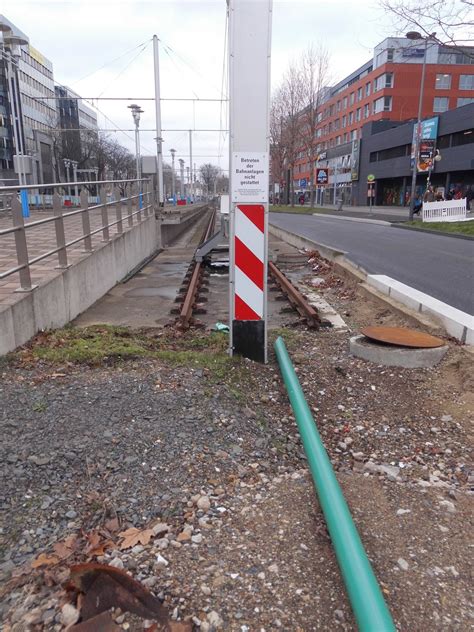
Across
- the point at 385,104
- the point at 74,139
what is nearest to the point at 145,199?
the point at 74,139

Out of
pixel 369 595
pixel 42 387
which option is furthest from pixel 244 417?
pixel 369 595

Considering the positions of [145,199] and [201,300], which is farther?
[145,199]

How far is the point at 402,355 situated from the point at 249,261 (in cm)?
165

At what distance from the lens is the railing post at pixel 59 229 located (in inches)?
247

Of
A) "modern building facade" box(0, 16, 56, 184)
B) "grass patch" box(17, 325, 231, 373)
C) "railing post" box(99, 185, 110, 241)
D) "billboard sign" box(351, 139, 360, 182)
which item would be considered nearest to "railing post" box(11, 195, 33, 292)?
"grass patch" box(17, 325, 231, 373)

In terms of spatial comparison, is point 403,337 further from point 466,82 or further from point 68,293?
point 466,82

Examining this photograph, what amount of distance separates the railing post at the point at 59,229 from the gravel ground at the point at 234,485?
2328mm

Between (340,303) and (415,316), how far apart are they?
220cm

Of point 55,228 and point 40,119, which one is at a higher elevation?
point 40,119

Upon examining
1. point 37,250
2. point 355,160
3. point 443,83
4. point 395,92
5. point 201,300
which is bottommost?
point 201,300

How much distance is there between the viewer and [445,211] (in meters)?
25.8

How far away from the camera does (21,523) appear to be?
8.15 ft

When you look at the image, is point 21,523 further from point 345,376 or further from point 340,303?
point 340,303

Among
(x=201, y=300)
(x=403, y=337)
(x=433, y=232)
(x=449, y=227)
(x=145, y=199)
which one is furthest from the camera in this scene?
(x=449, y=227)
